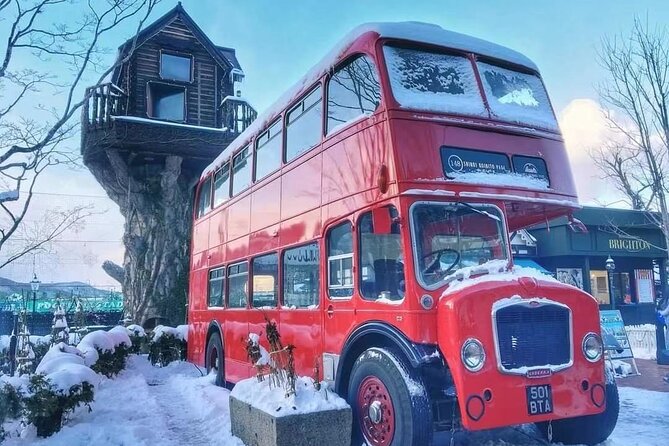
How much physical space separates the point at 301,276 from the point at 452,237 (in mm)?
2433

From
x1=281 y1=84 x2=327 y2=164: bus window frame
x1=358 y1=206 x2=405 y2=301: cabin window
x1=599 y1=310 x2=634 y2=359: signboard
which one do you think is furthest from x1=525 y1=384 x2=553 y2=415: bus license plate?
x1=599 y1=310 x2=634 y2=359: signboard

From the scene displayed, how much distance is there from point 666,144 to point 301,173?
31.4 feet

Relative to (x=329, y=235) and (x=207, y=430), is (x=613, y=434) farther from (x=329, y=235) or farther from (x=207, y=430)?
(x=207, y=430)

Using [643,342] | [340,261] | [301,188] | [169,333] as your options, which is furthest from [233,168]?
[643,342]

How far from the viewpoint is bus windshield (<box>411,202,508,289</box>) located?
505 centimetres

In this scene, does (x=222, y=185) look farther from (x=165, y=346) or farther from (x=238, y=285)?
(x=165, y=346)

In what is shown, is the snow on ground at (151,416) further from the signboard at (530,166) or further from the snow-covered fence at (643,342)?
the snow-covered fence at (643,342)

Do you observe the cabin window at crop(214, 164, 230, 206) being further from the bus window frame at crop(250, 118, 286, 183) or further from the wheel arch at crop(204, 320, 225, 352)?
the wheel arch at crop(204, 320, 225, 352)

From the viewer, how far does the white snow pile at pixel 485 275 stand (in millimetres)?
4918

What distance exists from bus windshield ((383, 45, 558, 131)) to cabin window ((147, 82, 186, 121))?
17.3m

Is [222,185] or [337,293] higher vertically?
[222,185]

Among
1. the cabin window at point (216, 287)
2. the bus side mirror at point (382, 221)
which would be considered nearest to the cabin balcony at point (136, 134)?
the cabin window at point (216, 287)

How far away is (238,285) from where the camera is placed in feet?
31.8

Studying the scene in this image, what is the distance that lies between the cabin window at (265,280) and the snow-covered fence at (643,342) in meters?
11.2
